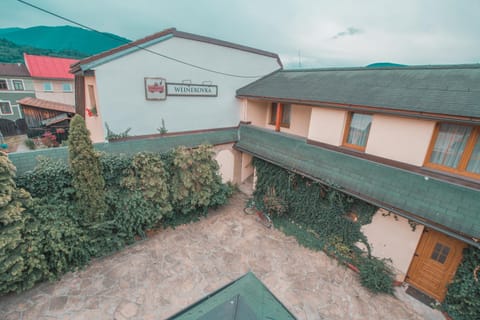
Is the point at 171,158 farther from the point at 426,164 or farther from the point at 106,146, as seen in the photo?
the point at 426,164

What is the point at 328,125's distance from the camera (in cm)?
874

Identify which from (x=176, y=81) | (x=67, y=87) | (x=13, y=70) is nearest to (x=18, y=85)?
(x=13, y=70)

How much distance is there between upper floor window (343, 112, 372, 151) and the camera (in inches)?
307

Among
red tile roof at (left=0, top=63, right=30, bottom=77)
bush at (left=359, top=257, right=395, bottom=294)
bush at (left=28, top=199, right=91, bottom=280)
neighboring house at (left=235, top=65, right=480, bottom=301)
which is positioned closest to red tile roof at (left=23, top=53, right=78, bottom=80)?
red tile roof at (left=0, top=63, right=30, bottom=77)

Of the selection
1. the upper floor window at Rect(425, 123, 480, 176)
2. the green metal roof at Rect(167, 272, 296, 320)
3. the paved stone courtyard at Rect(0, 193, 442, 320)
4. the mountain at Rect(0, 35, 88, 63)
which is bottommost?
the paved stone courtyard at Rect(0, 193, 442, 320)

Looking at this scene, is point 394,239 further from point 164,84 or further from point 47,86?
point 47,86

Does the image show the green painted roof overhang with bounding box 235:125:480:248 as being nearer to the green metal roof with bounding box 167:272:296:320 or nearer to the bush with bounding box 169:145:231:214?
the bush with bounding box 169:145:231:214

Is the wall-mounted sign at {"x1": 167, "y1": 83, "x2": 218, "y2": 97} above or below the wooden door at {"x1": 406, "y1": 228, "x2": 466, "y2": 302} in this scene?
above

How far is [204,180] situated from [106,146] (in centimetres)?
420

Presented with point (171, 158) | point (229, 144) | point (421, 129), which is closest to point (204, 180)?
point (171, 158)

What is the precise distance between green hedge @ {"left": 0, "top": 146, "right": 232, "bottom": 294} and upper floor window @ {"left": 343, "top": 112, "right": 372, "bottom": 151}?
5.95 meters

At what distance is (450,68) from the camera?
7.53m

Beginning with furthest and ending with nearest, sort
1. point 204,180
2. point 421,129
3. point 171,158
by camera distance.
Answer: point 204,180 < point 171,158 < point 421,129

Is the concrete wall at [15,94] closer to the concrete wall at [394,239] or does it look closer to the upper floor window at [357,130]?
the upper floor window at [357,130]
